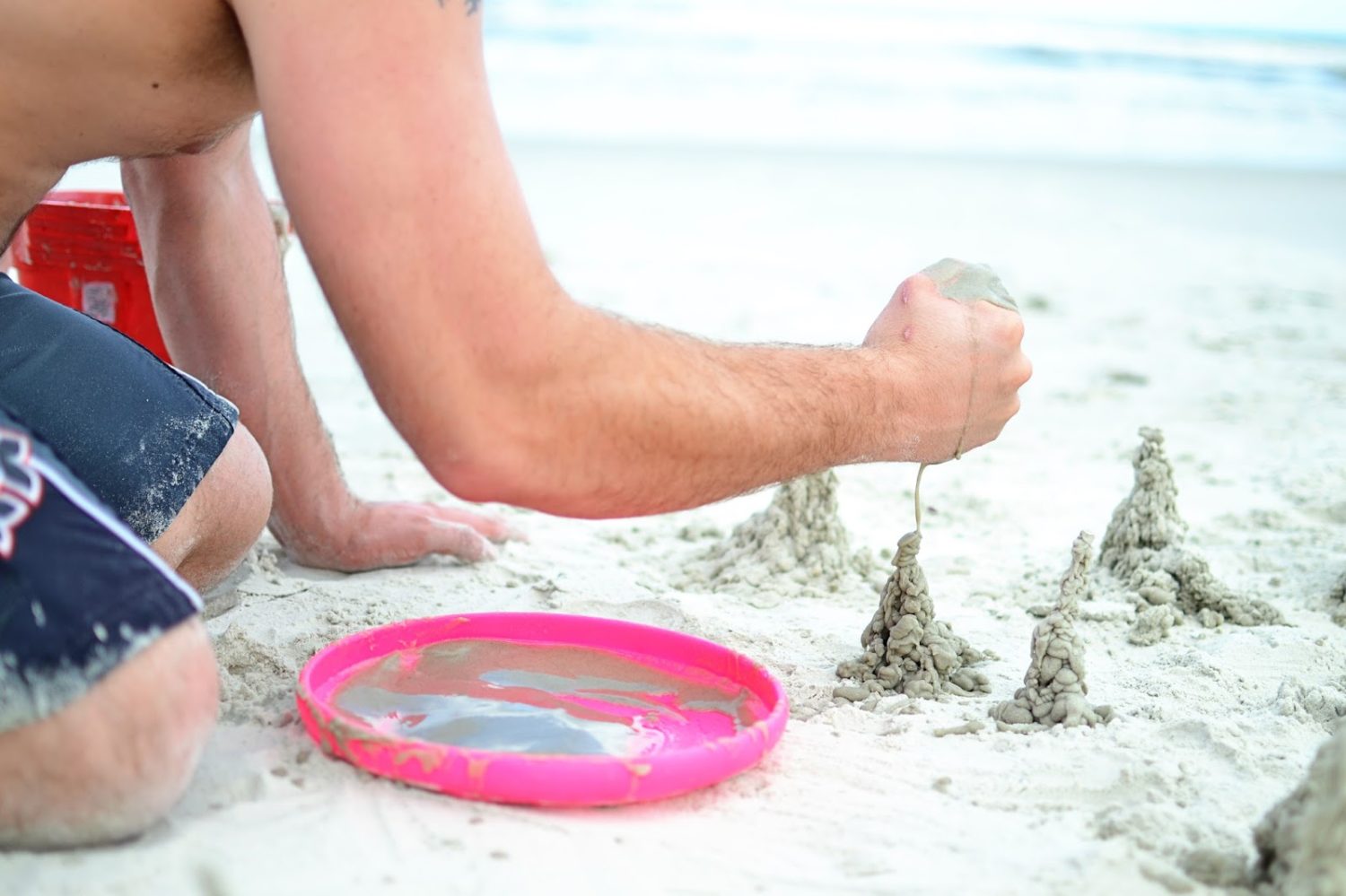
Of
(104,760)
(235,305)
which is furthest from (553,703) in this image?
(235,305)

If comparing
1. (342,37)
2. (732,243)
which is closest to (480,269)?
(342,37)

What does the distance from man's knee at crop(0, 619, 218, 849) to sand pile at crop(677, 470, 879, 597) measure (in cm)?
138

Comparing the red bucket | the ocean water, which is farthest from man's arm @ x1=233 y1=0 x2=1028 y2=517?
the ocean water

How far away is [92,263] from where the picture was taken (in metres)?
3.12

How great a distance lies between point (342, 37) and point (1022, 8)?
66.9ft

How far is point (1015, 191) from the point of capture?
9438 mm

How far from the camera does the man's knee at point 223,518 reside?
2.38m

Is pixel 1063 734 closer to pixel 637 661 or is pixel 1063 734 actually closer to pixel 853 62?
pixel 637 661

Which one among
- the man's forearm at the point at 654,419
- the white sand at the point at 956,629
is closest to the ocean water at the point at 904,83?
the white sand at the point at 956,629

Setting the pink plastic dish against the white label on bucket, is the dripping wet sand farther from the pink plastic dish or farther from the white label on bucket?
the white label on bucket

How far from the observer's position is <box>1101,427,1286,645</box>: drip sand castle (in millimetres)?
2703

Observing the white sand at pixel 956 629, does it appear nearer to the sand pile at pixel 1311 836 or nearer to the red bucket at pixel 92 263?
the sand pile at pixel 1311 836

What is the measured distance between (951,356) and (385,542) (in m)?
1.41

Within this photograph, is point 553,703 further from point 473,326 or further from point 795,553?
point 795,553
